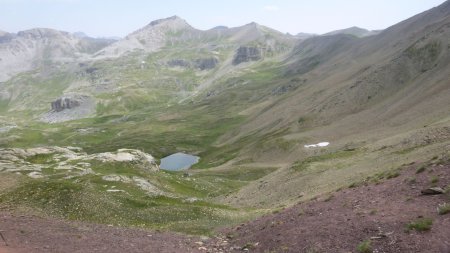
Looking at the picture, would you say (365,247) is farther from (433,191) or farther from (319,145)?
(319,145)

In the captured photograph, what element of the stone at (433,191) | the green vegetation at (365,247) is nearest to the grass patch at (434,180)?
the stone at (433,191)

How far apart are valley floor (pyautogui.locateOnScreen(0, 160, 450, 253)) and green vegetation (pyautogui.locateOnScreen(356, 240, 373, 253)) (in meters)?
0.06

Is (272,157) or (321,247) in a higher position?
(321,247)

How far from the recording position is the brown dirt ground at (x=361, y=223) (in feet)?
85.8

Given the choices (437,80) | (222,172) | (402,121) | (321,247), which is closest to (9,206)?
(321,247)

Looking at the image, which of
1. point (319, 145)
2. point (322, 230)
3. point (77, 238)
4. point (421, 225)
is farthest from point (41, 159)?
point (421, 225)

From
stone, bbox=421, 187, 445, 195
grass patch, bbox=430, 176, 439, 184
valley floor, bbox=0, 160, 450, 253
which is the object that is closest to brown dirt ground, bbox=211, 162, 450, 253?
valley floor, bbox=0, 160, 450, 253

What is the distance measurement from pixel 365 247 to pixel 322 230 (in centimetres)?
496

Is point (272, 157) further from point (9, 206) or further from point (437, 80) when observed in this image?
point (9, 206)

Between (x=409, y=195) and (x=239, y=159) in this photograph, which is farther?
(x=239, y=159)

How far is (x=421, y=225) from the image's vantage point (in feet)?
87.1

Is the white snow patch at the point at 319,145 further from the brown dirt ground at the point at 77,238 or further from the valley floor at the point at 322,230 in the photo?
the brown dirt ground at the point at 77,238

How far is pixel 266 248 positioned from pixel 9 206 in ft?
108

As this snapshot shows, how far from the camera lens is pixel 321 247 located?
28469 mm
